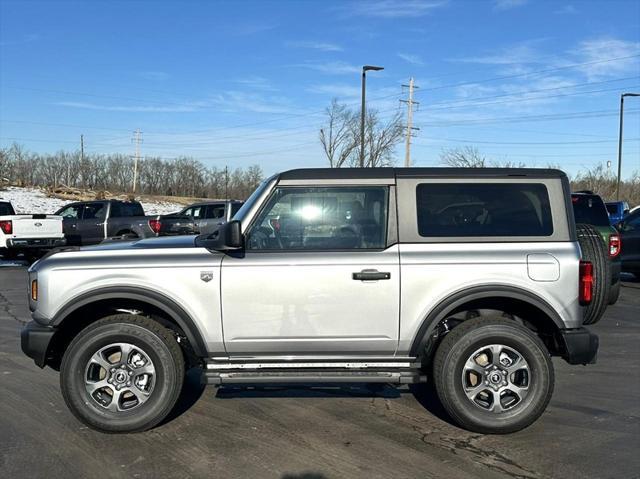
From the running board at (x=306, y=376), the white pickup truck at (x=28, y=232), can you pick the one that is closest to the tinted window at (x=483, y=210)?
the running board at (x=306, y=376)

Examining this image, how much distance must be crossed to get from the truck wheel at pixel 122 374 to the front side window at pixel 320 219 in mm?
1066

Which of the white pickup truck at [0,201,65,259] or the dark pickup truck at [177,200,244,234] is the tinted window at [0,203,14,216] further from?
the dark pickup truck at [177,200,244,234]

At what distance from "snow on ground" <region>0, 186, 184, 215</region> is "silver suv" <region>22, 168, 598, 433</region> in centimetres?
3437

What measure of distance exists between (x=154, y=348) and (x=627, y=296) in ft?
32.0

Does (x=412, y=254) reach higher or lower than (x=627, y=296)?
higher

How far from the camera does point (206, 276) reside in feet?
14.7

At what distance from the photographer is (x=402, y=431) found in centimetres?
459

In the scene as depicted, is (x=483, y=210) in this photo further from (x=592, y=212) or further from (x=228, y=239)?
(x=592, y=212)

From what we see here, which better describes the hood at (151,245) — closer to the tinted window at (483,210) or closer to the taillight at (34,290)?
the taillight at (34,290)

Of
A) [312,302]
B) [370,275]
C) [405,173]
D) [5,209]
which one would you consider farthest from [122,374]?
[5,209]

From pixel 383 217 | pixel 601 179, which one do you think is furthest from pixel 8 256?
pixel 601 179

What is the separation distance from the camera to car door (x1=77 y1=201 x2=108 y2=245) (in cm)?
1862

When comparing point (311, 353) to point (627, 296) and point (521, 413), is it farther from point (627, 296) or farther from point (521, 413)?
point (627, 296)

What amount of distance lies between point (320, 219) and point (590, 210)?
7.72 m
